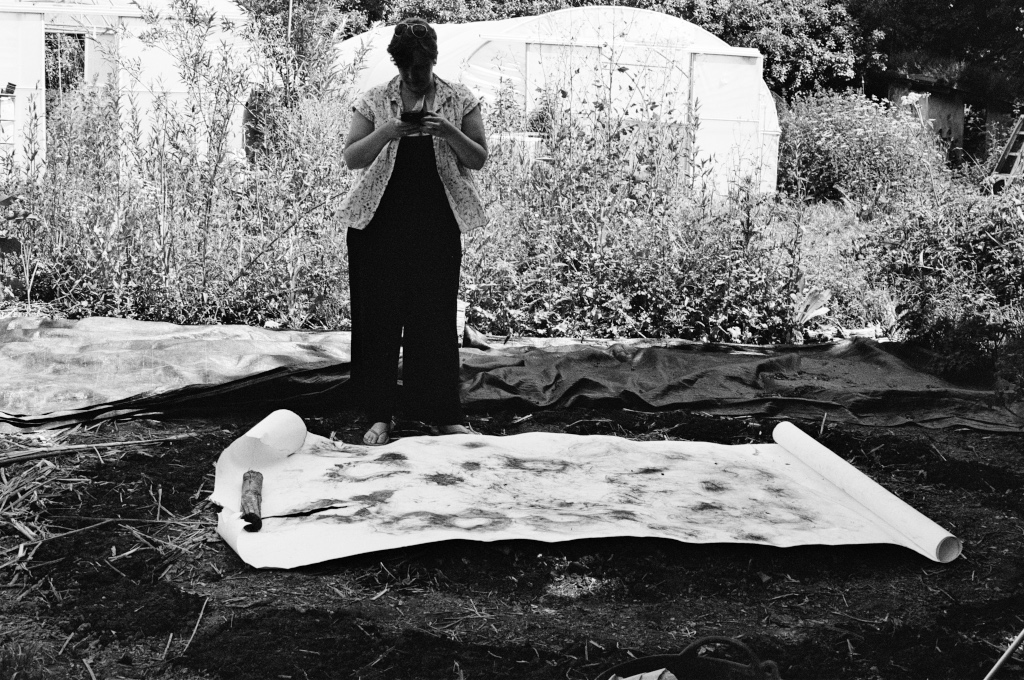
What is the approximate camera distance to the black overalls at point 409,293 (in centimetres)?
353

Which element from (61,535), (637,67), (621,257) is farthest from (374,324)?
(637,67)

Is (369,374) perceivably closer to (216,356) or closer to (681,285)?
(216,356)

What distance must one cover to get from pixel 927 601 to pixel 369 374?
2.03m

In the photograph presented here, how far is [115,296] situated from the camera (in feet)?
16.9

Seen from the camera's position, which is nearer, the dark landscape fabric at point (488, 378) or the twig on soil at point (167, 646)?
the twig on soil at point (167, 646)

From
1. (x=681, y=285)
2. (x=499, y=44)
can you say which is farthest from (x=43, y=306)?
(x=499, y=44)

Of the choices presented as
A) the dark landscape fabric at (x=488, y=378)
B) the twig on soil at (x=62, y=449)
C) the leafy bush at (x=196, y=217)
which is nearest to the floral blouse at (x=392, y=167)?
the dark landscape fabric at (x=488, y=378)

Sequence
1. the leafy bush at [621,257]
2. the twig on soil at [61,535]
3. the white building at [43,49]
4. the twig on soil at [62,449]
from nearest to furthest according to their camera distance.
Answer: the twig on soil at [61,535] < the twig on soil at [62,449] < the leafy bush at [621,257] < the white building at [43,49]

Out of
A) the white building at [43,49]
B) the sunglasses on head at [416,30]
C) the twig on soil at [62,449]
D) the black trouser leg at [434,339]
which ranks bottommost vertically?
the twig on soil at [62,449]

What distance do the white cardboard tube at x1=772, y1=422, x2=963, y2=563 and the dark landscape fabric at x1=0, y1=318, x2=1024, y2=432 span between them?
785 millimetres

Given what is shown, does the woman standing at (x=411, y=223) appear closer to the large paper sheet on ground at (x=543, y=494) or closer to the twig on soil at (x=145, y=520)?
the large paper sheet on ground at (x=543, y=494)

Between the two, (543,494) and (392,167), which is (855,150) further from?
(543,494)

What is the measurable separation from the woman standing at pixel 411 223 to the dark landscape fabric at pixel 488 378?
53 cm

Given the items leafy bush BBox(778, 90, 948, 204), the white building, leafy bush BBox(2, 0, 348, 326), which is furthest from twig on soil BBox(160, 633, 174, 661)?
leafy bush BBox(778, 90, 948, 204)
